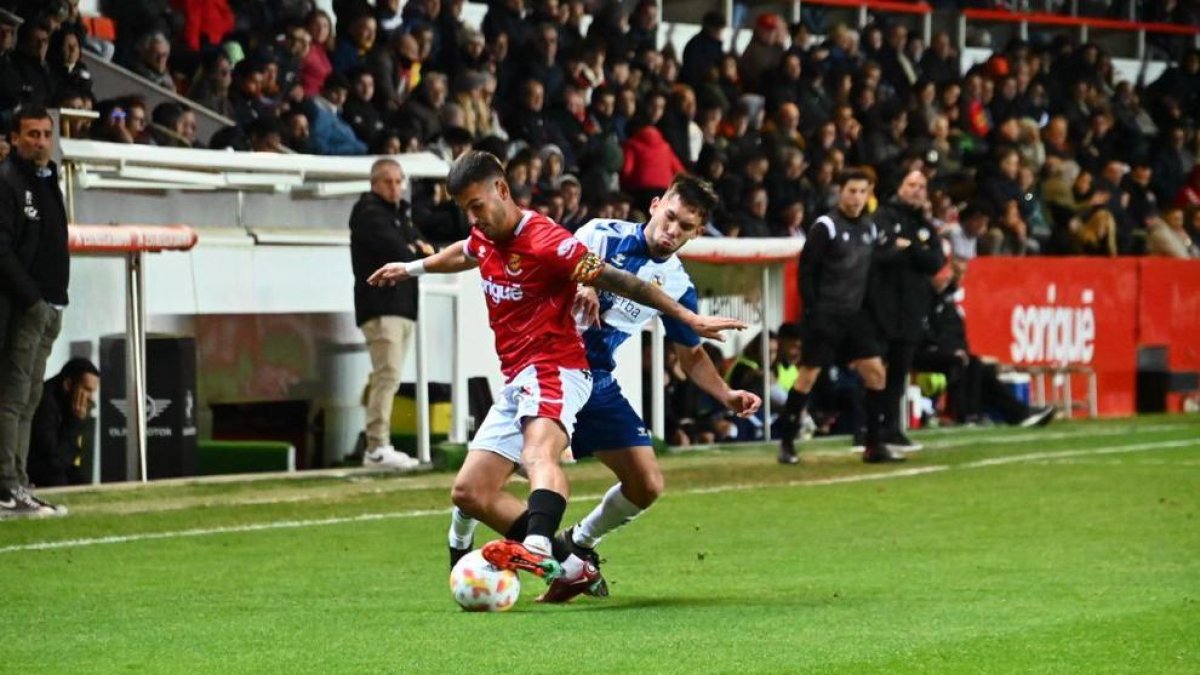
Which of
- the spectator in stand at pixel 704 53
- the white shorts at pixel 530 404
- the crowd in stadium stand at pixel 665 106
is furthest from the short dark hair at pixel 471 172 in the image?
the spectator in stand at pixel 704 53

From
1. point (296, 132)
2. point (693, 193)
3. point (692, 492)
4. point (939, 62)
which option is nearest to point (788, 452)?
point (692, 492)

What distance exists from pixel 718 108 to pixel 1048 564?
14.6 metres

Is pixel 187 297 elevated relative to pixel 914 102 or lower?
lower

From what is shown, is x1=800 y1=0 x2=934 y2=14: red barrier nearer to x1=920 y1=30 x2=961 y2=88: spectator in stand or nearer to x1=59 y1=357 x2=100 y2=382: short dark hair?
x1=920 y1=30 x2=961 y2=88: spectator in stand

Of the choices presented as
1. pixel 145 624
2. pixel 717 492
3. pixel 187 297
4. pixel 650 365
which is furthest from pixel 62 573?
pixel 650 365

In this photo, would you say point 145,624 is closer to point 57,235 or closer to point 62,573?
point 62,573

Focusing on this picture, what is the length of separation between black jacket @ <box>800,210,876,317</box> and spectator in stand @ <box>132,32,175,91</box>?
18.2 ft

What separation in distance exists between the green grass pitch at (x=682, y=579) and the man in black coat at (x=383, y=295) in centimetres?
60

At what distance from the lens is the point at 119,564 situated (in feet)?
34.7

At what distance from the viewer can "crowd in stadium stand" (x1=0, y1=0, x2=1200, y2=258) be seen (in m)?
19.1

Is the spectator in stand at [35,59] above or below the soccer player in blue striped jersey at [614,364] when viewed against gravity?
above

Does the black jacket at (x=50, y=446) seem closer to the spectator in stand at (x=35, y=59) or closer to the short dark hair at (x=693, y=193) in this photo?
the spectator in stand at (x=35, y=59)

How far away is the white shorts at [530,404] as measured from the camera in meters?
8.59

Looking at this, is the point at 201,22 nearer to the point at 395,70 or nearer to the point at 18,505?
the point at 395,70
